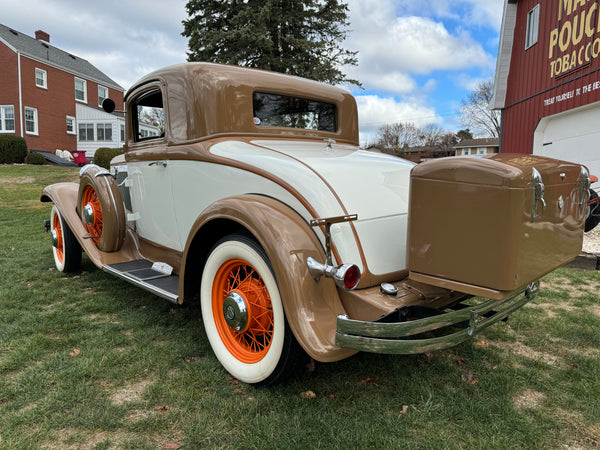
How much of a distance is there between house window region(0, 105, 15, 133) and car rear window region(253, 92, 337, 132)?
24648mm

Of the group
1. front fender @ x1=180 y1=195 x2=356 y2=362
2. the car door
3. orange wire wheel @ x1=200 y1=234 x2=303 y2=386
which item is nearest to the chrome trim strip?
orange wire wheel @ x1=200 y1=234 x2=303 y2=386

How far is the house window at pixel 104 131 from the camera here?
25.8m

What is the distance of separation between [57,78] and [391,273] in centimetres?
2852

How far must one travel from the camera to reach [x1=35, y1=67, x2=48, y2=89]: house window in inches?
919

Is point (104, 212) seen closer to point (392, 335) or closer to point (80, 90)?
point (392, 335)

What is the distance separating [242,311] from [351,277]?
2.42 ft

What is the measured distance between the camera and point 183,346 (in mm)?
2965

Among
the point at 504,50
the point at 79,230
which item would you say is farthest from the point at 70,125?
the point at 79,230

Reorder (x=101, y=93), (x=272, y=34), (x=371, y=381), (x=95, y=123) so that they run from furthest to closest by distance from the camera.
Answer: (x=101, y=93) < (x=95, y=123) < (x=272, y=34) < (x=371, y=381)

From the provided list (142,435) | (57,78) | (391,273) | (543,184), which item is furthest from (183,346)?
(57,78)

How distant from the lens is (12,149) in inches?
755

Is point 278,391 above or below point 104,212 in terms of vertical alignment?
below

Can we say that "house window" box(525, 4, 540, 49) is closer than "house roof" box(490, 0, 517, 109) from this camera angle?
Answer: Yes

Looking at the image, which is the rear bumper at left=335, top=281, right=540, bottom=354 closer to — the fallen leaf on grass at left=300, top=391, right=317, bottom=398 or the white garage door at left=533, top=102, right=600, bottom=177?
the fallen leaf on grass at left=300, top=391, right=317, bottom=398
